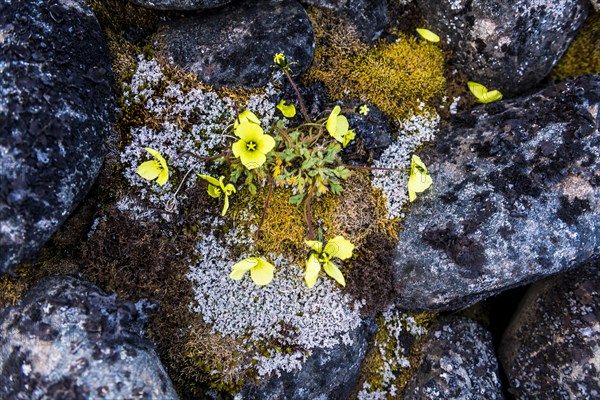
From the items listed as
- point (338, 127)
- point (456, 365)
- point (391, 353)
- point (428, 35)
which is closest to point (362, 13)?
point (428, 35)

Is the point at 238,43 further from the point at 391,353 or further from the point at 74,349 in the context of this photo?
the point at 391,353

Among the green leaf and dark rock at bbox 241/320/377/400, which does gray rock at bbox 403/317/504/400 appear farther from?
the green leaf

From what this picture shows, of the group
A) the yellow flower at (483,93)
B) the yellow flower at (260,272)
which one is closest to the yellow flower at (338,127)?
the yellow flower at (260,272)

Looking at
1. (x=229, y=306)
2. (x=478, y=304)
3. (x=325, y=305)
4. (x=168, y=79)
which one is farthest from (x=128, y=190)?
(x=478, y=304)

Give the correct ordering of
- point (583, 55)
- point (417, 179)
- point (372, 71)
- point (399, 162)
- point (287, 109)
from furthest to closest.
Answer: point (583, 55) < point (372, 71) < point (399, 162) < point (287, 109) < point (417, 179)

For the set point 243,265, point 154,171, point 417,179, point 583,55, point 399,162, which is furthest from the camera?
point 583,55

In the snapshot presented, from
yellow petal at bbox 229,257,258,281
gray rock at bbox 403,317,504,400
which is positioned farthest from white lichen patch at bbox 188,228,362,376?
gray rock at bbox 403,317,504,400

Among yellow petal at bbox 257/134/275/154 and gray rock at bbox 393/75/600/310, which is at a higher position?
yellow petal at bbox 257/134/275/154
